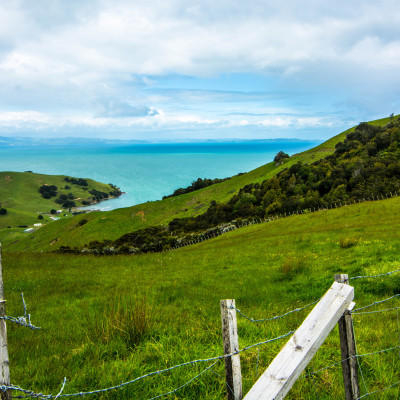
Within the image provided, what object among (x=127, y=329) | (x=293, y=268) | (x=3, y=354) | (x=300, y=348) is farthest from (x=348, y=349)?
(x=293, y=268)

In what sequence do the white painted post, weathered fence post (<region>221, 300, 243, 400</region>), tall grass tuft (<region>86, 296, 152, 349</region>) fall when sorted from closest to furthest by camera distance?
the white painted post, weathered fence post (<region>221, 300, 243, 400</region>), tall grass tuft (<region>86, 296, 152, 349</region>)

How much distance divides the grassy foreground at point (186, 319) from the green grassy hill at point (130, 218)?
64.2m

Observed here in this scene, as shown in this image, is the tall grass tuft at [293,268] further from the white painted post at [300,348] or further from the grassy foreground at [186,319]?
the white painted post at [300,348]

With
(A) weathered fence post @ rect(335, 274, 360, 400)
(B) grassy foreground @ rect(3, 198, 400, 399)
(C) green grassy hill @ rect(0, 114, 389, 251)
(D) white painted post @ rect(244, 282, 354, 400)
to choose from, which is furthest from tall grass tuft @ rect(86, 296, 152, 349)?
(C) green grassy hill @ rect(0, 114, 389, 251)

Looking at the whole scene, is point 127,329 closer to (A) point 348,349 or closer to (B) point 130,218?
(A) point 348,349

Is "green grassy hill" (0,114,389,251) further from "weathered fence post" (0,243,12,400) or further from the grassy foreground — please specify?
"weathered fence post" (0,243,12,400)

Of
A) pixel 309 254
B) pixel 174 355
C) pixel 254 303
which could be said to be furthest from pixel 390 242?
pixel 174 355

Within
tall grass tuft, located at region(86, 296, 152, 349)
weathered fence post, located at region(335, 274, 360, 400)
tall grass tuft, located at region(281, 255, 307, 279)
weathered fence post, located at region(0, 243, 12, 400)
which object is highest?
weathered fence post, located at region(0, 243, 12, 400)

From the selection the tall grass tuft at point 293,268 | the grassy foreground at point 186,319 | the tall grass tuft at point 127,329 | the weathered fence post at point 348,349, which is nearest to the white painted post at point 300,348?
the weathered fence post at point 348,349

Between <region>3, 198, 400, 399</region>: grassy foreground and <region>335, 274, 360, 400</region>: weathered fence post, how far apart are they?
40.8 inches

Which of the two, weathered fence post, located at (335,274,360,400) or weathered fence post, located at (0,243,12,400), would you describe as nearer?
weathered fence post, located at (0,243,12,400)

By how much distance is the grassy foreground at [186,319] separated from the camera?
215 inches

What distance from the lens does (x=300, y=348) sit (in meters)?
3.14

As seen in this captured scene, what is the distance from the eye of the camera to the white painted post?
280 centimetres
